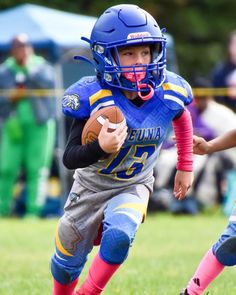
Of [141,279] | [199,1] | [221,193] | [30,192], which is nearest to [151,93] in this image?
[141,279]

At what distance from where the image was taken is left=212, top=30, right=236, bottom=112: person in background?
13.5m

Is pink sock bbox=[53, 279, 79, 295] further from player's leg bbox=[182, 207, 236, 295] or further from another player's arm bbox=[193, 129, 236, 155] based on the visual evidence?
another player's arm bbox=[193, 129, 236, 155]

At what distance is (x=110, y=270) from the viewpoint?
4973 mm

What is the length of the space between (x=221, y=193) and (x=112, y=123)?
862cm

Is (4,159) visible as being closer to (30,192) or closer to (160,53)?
(30,192)

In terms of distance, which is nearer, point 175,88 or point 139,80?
point 139,80

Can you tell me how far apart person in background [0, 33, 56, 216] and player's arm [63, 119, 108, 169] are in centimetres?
689

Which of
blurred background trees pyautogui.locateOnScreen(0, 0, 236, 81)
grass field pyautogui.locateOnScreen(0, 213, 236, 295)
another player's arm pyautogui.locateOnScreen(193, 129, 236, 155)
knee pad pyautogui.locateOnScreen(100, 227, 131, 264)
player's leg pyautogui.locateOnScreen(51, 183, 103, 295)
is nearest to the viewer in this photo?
knee pad pyautogui.locateOnScreen(100, 227, 131, 264)

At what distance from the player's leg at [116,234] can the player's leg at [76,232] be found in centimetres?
15

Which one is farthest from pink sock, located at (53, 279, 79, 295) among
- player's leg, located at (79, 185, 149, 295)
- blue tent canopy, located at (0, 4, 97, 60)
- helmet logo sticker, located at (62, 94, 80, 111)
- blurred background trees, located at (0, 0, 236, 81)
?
blurred background trees, located at (0, 0, 236, 81)

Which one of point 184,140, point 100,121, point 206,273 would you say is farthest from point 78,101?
point 206,273

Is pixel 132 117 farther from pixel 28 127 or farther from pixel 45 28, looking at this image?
pixel 45 28

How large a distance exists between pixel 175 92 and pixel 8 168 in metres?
7.25

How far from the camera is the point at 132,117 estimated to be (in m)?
5.12
